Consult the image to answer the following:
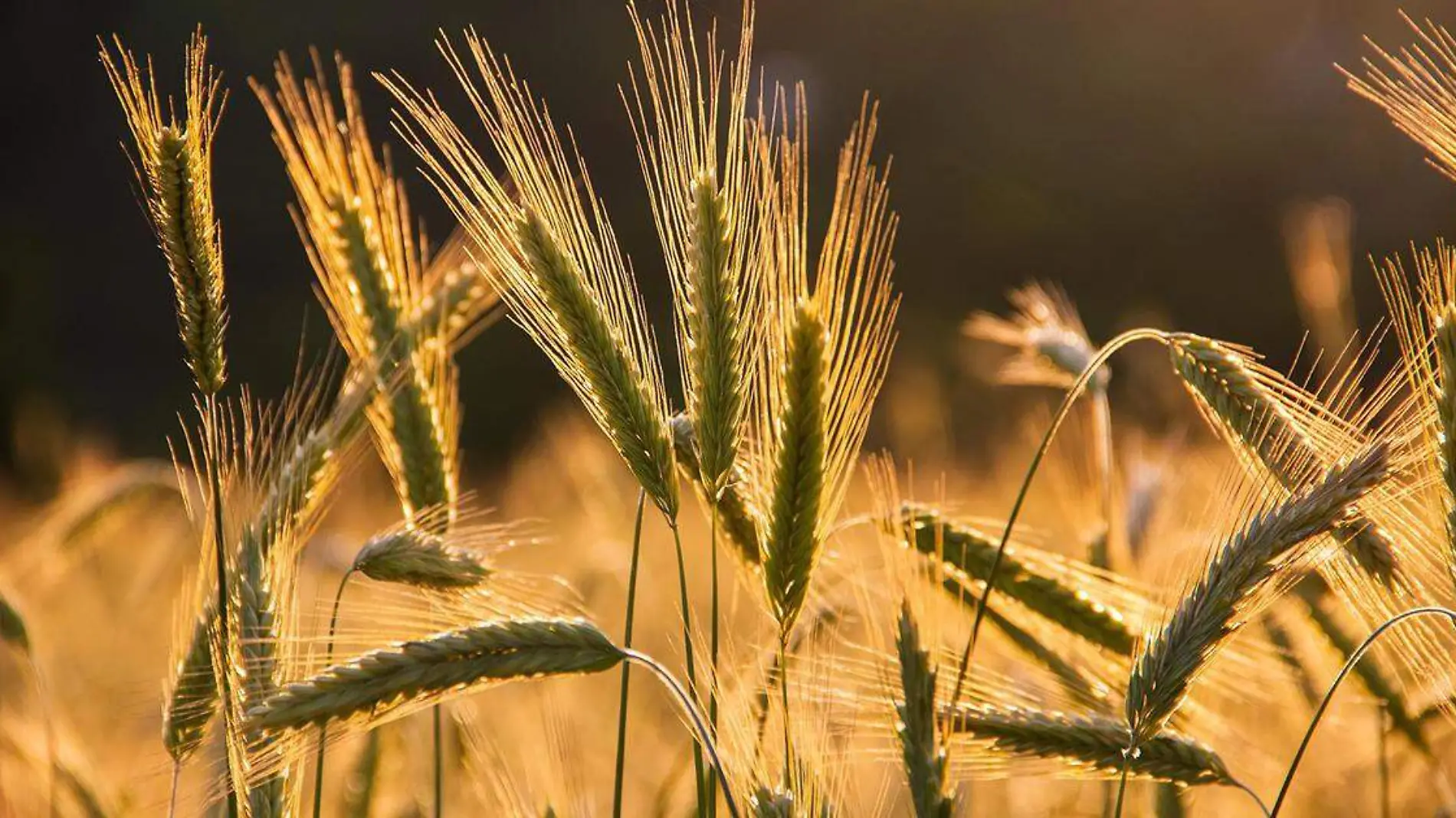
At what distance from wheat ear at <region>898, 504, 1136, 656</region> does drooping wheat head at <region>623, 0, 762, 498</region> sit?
330 millimetres

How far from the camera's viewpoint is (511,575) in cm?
160

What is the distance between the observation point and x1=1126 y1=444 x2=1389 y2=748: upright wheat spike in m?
1.17

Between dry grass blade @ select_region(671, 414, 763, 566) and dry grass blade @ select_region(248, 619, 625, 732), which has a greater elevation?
dry grass blade @ select_region(671, 414, 763, 566)

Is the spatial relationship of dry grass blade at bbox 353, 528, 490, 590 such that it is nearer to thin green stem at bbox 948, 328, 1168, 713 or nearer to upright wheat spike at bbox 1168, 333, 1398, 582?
thin green stem at bbox 948, 328, 1168, 713

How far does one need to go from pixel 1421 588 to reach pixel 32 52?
99.7ft

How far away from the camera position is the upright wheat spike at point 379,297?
170 centimetres

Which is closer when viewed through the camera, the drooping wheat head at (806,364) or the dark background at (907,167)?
the drooping wheat head at (806,364)

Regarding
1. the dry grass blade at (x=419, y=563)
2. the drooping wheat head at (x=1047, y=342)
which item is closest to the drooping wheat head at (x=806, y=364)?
the dry grass blade at (x=419, y=563)

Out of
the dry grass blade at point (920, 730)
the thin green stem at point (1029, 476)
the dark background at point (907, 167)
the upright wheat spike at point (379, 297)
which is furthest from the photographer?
the dark background at point (907, 167)

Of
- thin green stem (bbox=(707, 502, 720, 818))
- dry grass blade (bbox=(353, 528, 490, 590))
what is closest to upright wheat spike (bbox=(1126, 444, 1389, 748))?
thin green stem (bbox=(707, 502, 720, 818))

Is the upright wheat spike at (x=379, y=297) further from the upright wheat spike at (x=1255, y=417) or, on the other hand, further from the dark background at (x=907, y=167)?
the dark background at (x=907, y=167)

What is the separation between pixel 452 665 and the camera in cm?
119

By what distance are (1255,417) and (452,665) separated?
3.15 feet

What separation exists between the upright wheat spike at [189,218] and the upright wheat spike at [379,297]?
0.30 metres
